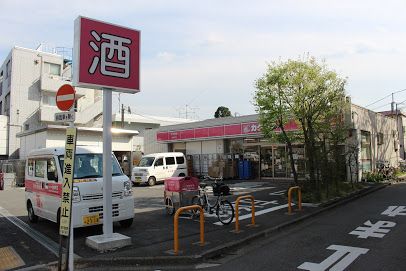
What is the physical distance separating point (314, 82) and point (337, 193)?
456 centimetres

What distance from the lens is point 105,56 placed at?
7.38m

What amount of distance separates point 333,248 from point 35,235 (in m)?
6.72

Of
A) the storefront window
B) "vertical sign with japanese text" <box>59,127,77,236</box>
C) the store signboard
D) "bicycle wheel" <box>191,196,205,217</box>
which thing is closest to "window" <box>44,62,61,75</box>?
the store signboard

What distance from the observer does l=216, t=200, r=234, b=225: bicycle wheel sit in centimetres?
927

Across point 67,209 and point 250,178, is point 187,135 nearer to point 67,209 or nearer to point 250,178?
point 250,178

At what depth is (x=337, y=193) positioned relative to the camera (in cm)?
1446

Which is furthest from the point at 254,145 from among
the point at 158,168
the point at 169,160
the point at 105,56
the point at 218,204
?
the point at 105,56

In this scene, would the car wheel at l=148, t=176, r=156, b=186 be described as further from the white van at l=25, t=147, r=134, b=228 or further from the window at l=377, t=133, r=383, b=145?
the window at l=377, t=133, r=383, b=145

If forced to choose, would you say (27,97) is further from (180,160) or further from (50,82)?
(180,160)

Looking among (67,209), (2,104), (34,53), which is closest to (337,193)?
(67,209)

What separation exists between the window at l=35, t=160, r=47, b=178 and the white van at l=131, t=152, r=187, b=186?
12452 mm

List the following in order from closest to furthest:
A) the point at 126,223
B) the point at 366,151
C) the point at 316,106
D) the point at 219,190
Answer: the point at 126,223
the point at 219,190
the point at 316,106
the point at 366,151

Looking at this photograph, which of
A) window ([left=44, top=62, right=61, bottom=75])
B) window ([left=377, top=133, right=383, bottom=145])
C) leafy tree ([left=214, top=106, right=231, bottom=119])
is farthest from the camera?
leafy tree ([left=214, top=106, right=231, bottom=119])

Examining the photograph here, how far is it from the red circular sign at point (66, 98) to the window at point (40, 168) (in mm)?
4010
